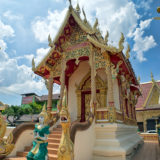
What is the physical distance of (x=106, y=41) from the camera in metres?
6.64

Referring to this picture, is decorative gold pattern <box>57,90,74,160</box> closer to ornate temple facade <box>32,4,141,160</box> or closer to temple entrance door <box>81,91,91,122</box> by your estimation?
ornate temple facade <box>32,4,141,160</box>

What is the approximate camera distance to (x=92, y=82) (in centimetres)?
621

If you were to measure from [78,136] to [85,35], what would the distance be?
4806 mm

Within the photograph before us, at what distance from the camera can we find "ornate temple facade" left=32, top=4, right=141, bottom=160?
512cm

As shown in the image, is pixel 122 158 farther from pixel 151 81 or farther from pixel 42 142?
pixel 151 81

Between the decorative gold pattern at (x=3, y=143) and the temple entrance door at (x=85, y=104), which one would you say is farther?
the temple entrance door at (x=85, y=104)

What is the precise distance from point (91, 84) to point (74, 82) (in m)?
2.19

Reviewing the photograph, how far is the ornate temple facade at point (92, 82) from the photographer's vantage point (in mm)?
5125

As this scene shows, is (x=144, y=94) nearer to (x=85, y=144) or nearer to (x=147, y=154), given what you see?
(x=147, y=154)

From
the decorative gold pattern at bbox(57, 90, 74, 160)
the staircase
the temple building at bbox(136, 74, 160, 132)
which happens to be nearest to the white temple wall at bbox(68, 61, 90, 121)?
the staircase

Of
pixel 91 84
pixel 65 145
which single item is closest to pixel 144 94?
pixel 91 84

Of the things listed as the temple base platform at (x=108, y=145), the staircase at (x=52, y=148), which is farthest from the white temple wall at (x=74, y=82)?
the temple base platform at (x=108, y=145)

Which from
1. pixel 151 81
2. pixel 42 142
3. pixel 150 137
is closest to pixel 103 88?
pixel 42 142

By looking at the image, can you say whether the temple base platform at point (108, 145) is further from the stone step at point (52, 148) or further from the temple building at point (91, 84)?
the stone step at point (52, 148)
